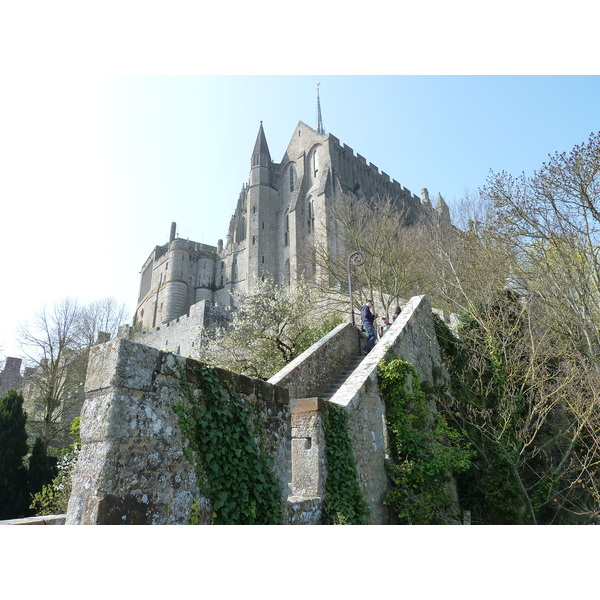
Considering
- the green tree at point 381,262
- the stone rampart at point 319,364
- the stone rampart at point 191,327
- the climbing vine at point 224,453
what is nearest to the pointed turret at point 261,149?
the stone rampart at point 191,327

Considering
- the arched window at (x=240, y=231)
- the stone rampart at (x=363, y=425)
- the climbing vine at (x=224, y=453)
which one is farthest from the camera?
the arched window at (x=240, y=231)

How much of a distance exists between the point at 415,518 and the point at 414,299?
6.40m

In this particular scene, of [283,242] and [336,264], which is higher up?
[283,242]

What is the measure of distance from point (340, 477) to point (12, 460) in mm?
14635

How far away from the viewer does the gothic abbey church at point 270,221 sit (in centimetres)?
4929

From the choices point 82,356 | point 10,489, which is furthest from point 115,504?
point 82,356

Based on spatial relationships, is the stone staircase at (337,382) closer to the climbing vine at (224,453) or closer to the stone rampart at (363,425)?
the stone rampart at (363,425)

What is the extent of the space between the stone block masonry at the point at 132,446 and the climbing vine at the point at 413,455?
14.0 feet

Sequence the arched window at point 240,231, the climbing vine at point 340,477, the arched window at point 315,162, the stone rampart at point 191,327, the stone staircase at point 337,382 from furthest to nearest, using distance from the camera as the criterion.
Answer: the arched window at point 240,231 < the arched window at point 315,162 < the stone rampart at point 191,327 < the stone staircase at point 337,382 < the climbing vine at point 340,477

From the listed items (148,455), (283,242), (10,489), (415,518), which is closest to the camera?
(148,455)

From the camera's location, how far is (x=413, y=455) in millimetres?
7457

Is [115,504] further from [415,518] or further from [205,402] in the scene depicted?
[415,518]

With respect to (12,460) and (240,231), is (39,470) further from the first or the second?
(240,231)

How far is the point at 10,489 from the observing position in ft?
48.2
